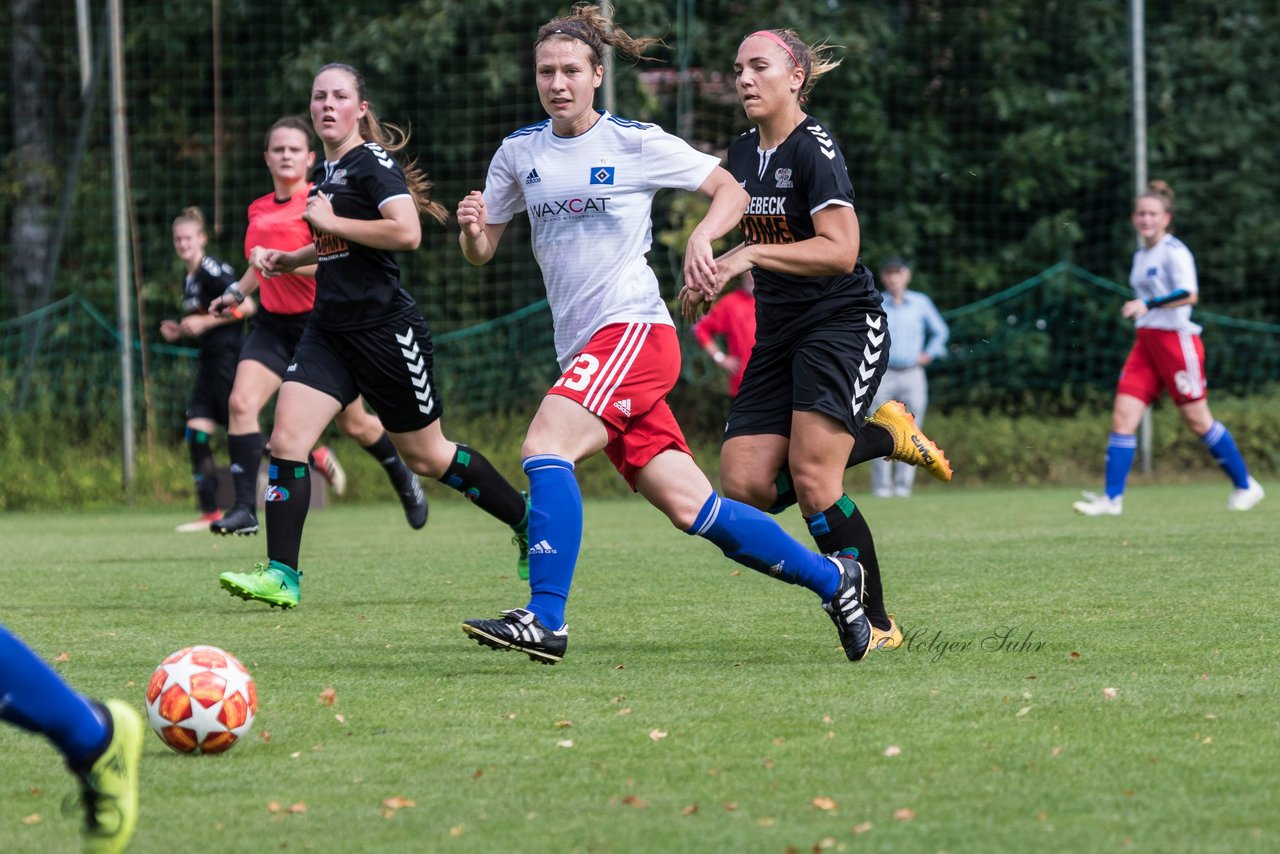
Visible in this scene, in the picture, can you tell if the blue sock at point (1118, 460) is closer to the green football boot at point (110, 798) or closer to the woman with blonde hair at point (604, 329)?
the woman with blonde hair at point (604, 329)

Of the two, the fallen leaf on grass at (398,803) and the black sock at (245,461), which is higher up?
the fallen leaf on grass at (398,803)

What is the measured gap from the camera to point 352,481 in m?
16.4

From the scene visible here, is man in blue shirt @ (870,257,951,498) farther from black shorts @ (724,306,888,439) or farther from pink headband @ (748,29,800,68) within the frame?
pink headband @ (748,29,800,68)

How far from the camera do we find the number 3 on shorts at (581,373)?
5.70m

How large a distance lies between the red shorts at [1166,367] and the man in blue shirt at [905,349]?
3.70 m

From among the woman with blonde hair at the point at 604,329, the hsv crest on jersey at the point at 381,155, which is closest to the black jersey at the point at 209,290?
the hsv crest on jersey at the point at 381,155

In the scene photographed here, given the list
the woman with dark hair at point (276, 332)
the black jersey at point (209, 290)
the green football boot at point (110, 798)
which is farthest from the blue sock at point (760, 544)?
the black jersey at point (209, 290)

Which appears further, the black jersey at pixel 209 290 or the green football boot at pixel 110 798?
the black jersey at pixel 209 290

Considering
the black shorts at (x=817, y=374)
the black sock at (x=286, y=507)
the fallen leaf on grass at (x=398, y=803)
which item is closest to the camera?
the fallen leaf on grass at (x=398, y=803)

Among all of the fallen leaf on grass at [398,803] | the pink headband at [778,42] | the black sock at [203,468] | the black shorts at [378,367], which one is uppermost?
the pink headband at [778,42]

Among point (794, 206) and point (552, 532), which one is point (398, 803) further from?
point (794, 206)

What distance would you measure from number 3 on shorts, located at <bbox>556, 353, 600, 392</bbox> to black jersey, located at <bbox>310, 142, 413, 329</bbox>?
192 cm

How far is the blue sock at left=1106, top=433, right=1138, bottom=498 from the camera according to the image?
39.6ft

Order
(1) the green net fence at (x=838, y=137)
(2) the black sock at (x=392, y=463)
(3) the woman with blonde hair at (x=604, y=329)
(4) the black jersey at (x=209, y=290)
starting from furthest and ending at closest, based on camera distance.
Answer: (1) the green net fence at (x=838, y=137)
(4) the black jersey at (x=209, y=290)
(2) the black sock at (x=392, y=463)
(3) the woman with blonde hair at (x=604, y=329)
